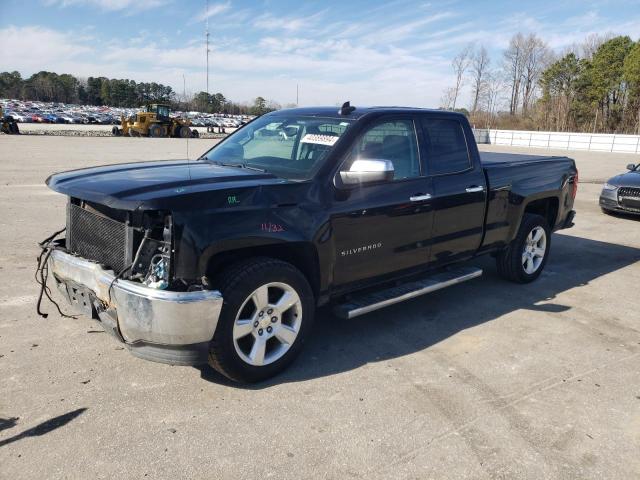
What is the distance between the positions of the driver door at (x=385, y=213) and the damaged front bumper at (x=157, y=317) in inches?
46.0

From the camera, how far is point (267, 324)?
3.44 metres

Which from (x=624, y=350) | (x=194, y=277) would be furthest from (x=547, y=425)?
(x=194, y=277)

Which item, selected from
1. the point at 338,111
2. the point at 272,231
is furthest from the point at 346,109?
the point at 272,231

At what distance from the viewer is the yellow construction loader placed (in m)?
38.0

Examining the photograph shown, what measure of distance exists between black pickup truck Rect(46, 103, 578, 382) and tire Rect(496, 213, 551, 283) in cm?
75

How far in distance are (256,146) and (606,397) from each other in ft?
10.9

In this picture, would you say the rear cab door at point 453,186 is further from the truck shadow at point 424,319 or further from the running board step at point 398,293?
the truck shadow at point 424,319

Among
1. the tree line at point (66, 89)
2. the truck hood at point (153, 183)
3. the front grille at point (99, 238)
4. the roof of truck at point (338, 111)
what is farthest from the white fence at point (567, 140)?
the tree line at point (66, 89)

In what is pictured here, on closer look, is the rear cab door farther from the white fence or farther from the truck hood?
the white fence

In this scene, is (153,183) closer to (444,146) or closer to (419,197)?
(419,197)

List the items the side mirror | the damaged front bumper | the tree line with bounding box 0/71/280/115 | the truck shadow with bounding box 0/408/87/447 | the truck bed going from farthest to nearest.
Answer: the tree line with bounding box 0/71/280/115, the truck bed, the side mirror, the damaged front bumper, the truck shadow with bounding box 0/408/87/447

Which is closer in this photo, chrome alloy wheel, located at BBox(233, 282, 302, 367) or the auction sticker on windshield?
chrome alloy wheel, located at BBox(233, 282, 302, 367)

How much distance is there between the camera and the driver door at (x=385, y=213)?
3.80 metres

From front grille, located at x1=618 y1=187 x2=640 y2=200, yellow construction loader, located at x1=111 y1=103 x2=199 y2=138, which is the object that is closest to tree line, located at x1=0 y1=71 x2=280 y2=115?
yellow construction loader, located at x1=111 y1=103 x2=199 y2=138
